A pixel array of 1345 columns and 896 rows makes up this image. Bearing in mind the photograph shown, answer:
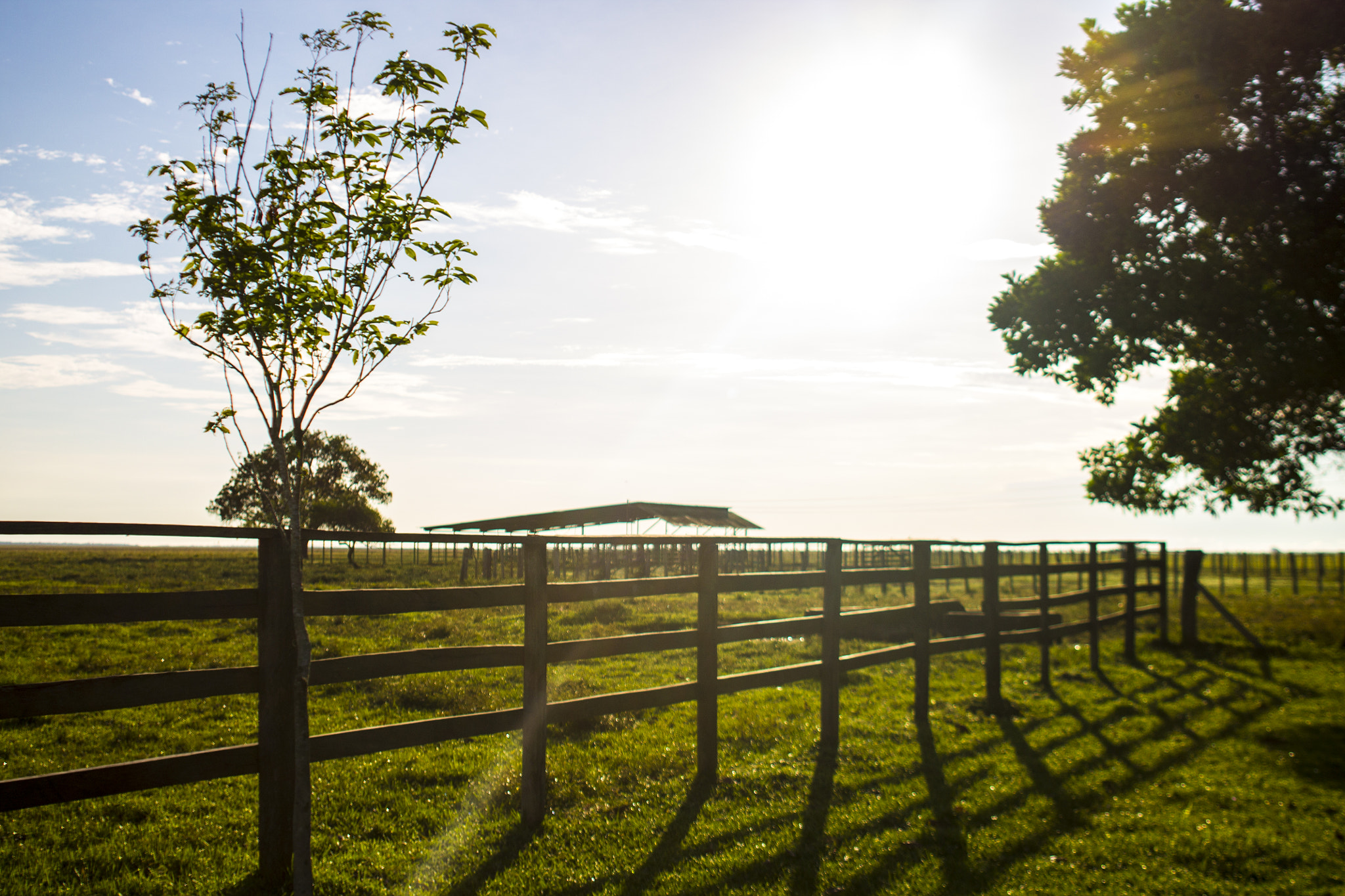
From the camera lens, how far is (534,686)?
16.4 ft

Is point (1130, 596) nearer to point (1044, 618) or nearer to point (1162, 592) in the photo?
point (1162, 592)

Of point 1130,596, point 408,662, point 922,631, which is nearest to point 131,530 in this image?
point 408,662

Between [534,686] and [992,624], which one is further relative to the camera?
[992,624]

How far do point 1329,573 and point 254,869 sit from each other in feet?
201

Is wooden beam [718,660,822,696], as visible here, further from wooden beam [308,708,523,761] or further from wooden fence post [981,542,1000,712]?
wooden fence post [981,542,1000,712]

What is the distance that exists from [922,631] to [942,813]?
2962 millimetres

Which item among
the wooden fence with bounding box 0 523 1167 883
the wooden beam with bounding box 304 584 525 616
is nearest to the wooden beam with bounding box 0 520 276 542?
the wooden fence with bounding box 0 523 1167 883

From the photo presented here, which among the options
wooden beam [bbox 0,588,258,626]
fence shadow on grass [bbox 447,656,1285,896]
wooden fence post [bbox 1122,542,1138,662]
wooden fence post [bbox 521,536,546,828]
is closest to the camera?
wooden beam [bbox 0,588,258,626]

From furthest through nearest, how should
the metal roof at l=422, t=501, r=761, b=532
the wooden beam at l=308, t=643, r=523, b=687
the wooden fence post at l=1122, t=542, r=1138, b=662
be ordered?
the metal roof at l=422, t=501, r=761, b=532 → the wooden fence post at l=1122, t=542, r=1138, b=662 → the wooden beam at l=308, t=643, r=523, b=687

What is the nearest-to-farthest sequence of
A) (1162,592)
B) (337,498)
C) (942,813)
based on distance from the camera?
(942,813) → (1162,592) → (337,498)

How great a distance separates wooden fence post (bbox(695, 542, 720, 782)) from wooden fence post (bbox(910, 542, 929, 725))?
284 cm

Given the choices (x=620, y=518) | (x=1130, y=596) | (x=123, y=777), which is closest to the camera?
(x=123, y=777)

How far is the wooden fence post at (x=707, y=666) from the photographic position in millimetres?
6031

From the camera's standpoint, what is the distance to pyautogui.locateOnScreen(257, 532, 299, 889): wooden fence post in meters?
3.84
